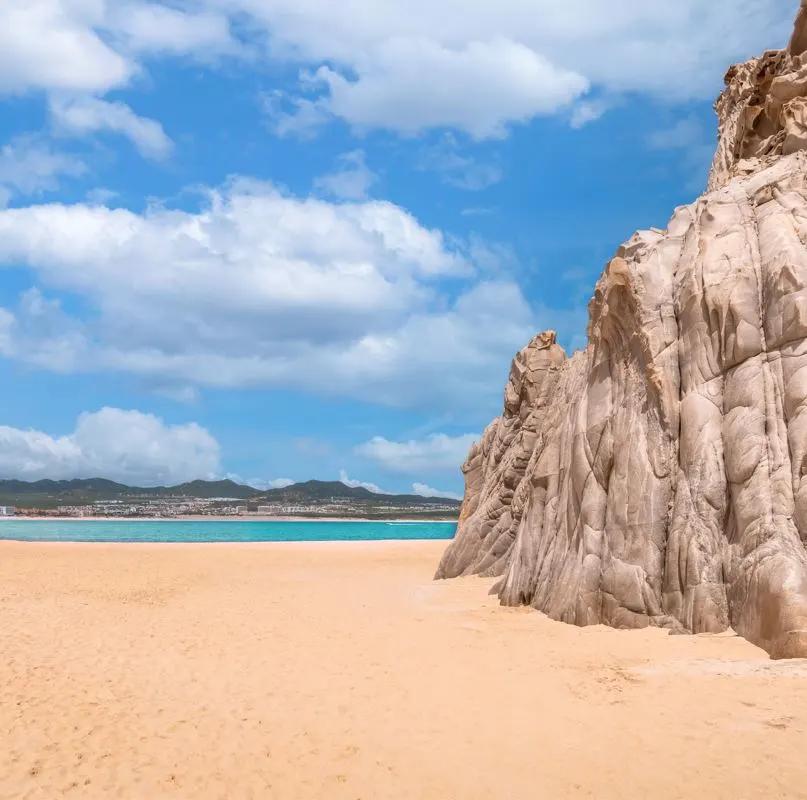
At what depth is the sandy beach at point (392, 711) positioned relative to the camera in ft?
24.7

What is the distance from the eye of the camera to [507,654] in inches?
503

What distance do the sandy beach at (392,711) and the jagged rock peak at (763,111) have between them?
41.6ft

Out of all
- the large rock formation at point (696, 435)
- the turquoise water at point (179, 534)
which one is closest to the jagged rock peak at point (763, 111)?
the large rock formation at point (696, 435)

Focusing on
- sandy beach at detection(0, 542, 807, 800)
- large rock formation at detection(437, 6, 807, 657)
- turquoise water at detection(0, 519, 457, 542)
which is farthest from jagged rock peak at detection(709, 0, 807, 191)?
turquoise water at detection(0, 519, 457, 542)

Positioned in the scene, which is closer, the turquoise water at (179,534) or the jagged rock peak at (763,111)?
the jagged rock peak at (763,111)

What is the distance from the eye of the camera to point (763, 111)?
71.5ft

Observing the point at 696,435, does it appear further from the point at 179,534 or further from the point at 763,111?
the point at 179,534

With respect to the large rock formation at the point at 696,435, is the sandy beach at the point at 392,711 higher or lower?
lower

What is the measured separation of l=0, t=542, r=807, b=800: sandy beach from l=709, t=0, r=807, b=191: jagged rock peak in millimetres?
12673

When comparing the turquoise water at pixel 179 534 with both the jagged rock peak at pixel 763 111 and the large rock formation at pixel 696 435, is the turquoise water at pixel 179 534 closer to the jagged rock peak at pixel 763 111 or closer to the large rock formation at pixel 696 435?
the jagged rock peak at pixel 763 111

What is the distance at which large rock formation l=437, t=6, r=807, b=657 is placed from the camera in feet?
39.8

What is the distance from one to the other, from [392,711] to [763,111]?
21194 millimetres

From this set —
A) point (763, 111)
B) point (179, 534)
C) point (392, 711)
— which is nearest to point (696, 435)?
point (392, 711)

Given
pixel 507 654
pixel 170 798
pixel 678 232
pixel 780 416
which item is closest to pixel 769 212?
pixel 678 232
